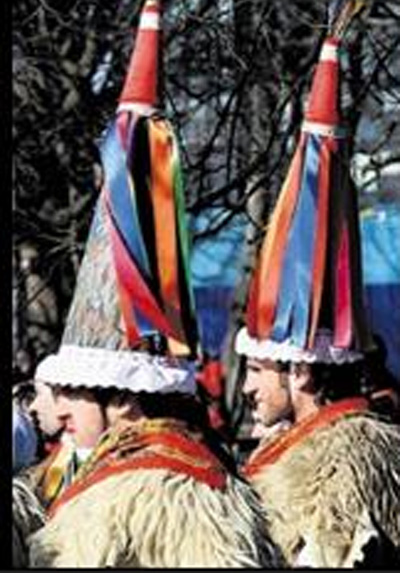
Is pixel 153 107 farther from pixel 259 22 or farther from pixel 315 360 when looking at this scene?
pixel 259 22

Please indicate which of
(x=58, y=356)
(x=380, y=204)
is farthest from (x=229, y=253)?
(x=58, y=356)

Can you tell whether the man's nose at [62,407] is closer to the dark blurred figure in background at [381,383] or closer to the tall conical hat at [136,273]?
the tall conical hat at [136,273]

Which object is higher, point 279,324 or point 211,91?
point 211,91

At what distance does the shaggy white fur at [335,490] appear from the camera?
4.88 meters

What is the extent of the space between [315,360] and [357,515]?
62 cm

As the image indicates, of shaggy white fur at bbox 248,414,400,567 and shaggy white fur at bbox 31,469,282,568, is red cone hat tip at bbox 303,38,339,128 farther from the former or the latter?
shaggy white fur at bbox 31,469,282,568

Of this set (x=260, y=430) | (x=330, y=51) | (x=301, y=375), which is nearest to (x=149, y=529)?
(x=301, y=375)

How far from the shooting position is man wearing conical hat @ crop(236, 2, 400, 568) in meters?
5.00

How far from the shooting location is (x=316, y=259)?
18.2 feet

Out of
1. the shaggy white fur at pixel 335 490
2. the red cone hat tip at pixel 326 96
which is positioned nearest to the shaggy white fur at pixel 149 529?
the shaggy white fur at pixel 335 490

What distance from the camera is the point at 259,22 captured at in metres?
9.15

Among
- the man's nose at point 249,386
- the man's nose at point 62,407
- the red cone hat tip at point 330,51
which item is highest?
the red cone hat tip at point 330,51

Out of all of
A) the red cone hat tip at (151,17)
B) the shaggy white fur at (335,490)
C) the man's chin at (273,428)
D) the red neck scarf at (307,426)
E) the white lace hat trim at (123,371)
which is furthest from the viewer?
the man's chin at (273,428)

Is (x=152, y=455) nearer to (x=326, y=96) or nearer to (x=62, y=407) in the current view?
(x=62, y=407)
